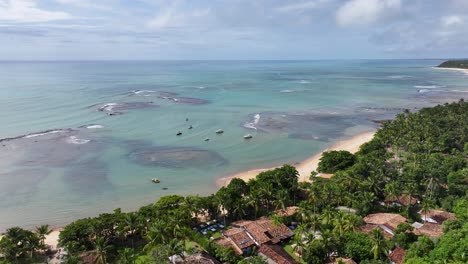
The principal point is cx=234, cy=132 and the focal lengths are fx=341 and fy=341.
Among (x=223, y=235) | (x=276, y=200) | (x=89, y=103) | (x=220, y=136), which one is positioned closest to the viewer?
(x=223, y=235)

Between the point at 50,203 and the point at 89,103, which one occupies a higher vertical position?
the point at 89,103

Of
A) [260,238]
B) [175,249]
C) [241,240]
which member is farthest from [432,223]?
[175,249]

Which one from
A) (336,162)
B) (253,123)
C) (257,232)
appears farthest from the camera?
(253,123)

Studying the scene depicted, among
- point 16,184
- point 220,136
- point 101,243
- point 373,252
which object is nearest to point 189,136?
point 220,136

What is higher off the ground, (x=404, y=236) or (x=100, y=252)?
(x=404, y=236)

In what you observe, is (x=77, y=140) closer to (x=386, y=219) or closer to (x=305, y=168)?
(x=305, y=168)

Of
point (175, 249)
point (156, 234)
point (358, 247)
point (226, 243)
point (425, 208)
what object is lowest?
point (226, 243)

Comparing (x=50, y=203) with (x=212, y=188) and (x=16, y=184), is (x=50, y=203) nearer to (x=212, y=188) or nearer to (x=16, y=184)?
(x=16, y=184)
